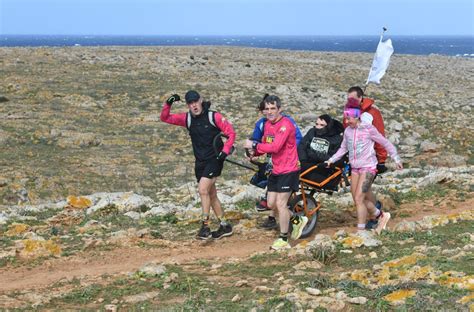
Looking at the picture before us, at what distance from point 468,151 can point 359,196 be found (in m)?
14.1

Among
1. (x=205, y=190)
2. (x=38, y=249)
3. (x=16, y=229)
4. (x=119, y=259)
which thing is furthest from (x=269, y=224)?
(x=16, y=229)

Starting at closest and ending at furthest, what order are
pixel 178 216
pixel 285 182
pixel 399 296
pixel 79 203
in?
pixel 399 296 < pixel 285 182 < pixel 178 216 < pixel 79 203

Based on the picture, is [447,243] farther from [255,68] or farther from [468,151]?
[255,68]

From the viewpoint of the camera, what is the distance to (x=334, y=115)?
26.0m

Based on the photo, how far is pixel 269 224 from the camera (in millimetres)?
10023

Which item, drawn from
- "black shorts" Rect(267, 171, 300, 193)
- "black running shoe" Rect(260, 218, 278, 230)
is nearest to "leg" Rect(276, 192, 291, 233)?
"black shorts" Rect(267, 171, 300, 193)

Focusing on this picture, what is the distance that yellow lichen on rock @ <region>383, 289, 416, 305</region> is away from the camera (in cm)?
568

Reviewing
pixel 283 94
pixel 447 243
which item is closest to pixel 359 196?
pixel 447 243

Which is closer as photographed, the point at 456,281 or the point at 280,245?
the point at 456,281

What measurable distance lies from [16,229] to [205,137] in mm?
4047

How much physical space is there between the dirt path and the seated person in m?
1.16

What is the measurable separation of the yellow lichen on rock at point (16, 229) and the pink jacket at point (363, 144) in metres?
5.98

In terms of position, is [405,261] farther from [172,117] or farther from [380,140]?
[172,117]

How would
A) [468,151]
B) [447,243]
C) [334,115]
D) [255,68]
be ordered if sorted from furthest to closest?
[255,68] < [334,115] < [468,151] < [447,243]
